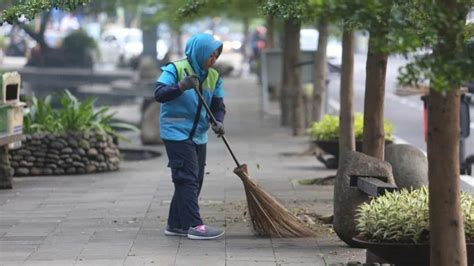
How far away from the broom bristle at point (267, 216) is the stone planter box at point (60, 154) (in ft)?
18.0

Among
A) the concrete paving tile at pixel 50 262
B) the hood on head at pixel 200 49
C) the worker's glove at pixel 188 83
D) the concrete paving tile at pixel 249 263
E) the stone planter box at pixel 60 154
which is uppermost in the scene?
the hood on head at pixel 200 49

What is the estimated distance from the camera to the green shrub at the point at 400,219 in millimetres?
6844

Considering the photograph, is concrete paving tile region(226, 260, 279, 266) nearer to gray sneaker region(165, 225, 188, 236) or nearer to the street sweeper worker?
the street sweeper worker

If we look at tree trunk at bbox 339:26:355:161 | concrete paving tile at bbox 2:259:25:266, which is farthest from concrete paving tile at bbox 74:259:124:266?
tree trunk at bbox 339:26:355:161

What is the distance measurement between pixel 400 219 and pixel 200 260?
169 cm

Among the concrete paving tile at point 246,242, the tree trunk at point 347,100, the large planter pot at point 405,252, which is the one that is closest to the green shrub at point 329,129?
the tree trunk at point 347,100

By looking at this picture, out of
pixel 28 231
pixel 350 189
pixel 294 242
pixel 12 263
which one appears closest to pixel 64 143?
pixel 28 231

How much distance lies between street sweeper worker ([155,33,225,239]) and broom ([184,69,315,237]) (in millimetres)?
105

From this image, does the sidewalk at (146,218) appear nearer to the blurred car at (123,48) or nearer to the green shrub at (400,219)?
the green shrub at (400,219)

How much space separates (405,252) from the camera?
22.4ft

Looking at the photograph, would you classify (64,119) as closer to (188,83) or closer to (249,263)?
(188,83)

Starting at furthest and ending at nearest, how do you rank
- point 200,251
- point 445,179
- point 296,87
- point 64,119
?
point 296,87 → point 64,119 → point 200,251 → point 445,179

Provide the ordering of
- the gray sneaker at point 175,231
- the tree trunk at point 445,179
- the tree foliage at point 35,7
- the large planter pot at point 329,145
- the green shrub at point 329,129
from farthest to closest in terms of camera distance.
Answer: the green shrub at point 329,129, the large planter pot at point 329,145, the gray sneaker at point 175,231, the tree foliage at point 35,7, the tree trunk at point 445,179

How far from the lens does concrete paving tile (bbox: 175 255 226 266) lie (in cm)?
776
